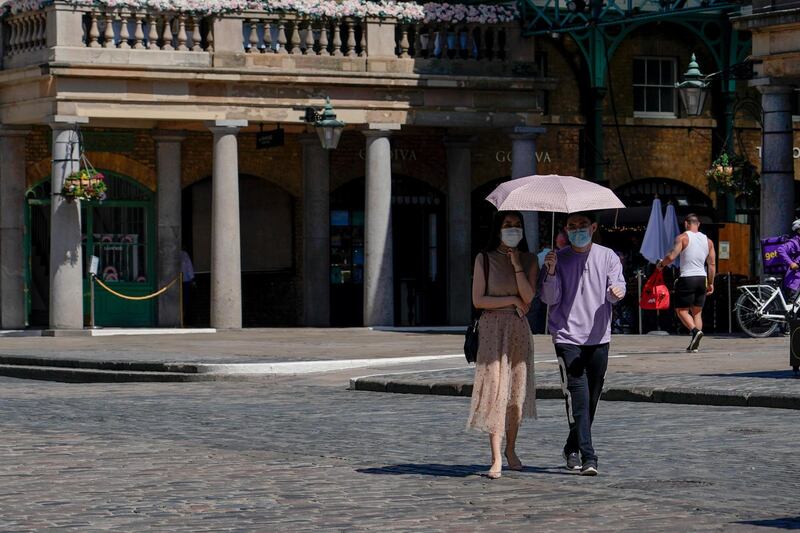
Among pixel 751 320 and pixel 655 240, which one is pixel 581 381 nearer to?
pixel 751 320

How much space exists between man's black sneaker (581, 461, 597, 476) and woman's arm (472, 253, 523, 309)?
1.10m

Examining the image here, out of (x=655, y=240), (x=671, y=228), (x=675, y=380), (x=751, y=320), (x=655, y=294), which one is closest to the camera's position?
(x=675, y=380)

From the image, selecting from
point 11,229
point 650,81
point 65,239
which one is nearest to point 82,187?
point 65,239

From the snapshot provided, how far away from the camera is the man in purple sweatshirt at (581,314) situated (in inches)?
504

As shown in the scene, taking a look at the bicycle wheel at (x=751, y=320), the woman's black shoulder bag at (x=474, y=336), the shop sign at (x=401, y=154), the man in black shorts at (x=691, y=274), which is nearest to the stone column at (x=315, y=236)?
the shop sign at (x=401, y=154)

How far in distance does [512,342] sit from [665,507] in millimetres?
2075

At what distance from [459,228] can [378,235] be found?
10.3ft

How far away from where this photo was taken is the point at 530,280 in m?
12.8

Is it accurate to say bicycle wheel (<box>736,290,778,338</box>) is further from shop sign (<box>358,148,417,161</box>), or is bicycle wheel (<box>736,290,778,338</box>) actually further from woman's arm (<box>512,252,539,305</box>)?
woman's arm (<box>512,252,539,305</box>)

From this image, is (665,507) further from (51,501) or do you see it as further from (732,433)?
(732,433)

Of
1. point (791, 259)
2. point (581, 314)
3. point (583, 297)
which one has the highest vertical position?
point (791, 259)

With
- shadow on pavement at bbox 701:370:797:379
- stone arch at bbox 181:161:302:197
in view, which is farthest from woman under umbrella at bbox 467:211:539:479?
stone arch at bbox 181:161:302:197

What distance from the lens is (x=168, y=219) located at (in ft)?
115

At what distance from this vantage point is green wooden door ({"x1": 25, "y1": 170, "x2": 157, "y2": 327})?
35.1 m
